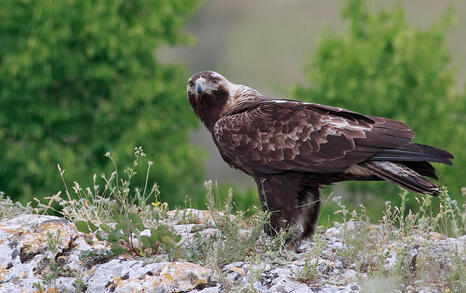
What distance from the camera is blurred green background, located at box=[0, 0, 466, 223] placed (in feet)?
63.5

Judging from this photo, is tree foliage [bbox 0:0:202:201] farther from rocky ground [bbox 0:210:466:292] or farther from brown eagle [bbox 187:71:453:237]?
rocky ground [bbox 0:210:466:292]

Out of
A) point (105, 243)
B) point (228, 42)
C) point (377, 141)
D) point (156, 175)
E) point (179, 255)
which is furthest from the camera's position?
point (228, 42)

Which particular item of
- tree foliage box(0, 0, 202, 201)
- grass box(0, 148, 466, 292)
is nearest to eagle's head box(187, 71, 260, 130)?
grass box(0, 148, 466, 292)

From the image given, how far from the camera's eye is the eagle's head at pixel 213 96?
24.3ft

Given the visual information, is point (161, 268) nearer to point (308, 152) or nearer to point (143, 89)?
point (308, 152)

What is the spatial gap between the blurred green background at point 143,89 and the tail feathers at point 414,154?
12.3 metres

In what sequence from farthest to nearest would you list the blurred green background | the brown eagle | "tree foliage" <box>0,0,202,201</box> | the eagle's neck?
the blurred green background
"tree foliage" <box>0,0,202,201</box>
the eagle's neck
the brown eagle

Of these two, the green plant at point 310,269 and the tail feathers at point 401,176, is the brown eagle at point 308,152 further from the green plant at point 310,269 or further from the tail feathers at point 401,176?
the green plant at point 310,269

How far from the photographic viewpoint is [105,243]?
18.8 ft

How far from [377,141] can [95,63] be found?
1540 cm

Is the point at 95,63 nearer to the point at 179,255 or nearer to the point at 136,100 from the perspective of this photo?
the point at 136,100

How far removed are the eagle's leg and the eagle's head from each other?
3.77ft

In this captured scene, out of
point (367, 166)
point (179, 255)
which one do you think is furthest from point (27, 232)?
point (367, 166)

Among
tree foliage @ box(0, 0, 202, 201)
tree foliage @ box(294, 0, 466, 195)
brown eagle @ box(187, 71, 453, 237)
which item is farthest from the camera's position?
tree foliage @ box(294, 0, 466, 195)
